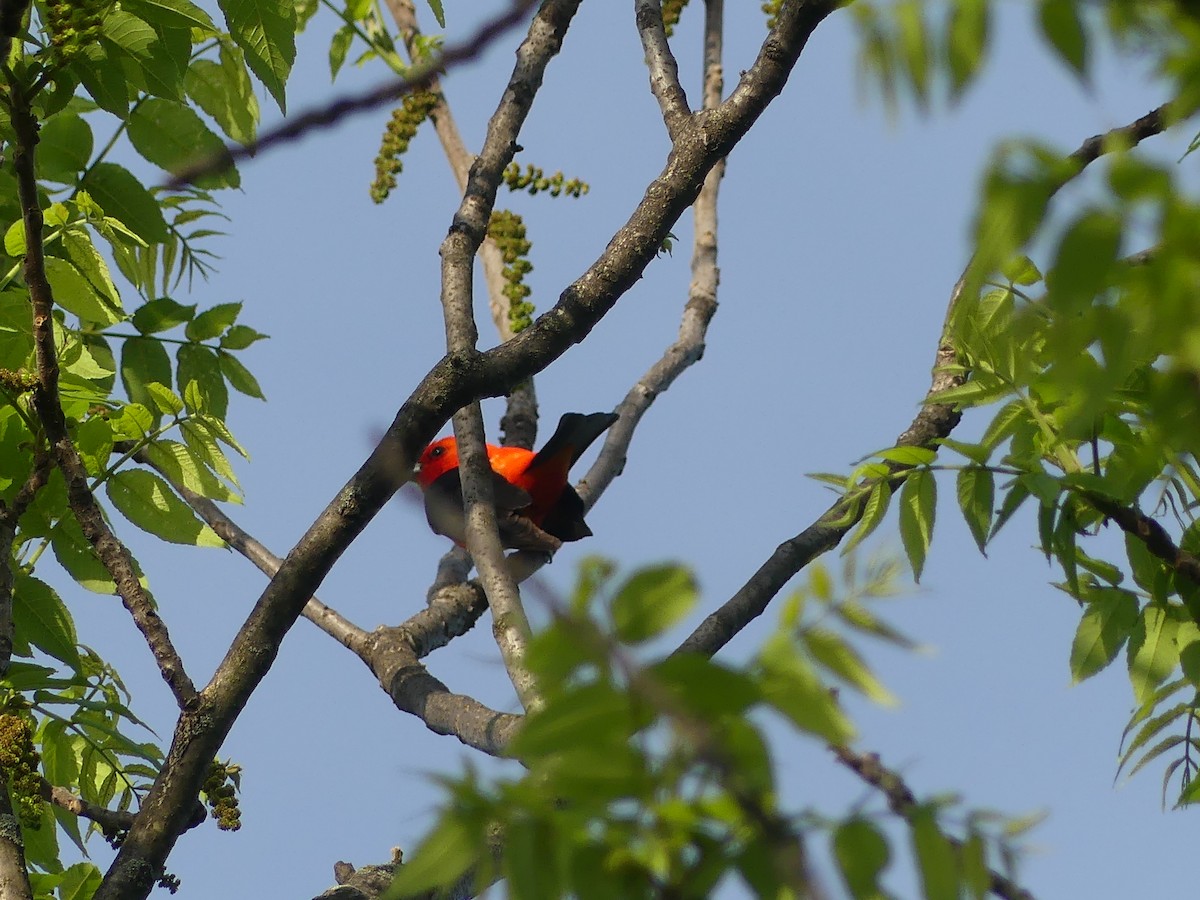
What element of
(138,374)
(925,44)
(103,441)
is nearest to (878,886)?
(925,44)

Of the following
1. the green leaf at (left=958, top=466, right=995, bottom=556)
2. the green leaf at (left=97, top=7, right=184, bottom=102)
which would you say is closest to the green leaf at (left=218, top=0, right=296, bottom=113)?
the green leaf at (left=97, top=7, right=184, bottom=102)

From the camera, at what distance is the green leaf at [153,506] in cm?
280

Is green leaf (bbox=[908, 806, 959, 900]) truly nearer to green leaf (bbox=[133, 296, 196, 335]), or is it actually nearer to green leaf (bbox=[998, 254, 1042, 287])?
green leaf (bbox=[998, 254, 1042, 287])

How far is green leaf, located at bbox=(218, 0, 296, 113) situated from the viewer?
8.63 feet

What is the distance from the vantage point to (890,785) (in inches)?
45.0

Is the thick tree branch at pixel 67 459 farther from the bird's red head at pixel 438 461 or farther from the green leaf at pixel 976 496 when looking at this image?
the bird's red head at pixel 438 461

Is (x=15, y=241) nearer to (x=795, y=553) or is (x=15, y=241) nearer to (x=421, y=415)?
(x=421, y=415)

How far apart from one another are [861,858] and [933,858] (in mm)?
70

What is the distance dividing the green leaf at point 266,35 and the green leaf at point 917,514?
160cm

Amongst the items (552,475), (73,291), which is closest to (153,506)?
(73,291)

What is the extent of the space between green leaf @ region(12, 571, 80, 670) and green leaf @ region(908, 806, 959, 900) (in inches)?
88.6

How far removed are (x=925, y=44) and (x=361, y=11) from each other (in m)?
4.53

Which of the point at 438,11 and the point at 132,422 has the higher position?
the point at 438,11

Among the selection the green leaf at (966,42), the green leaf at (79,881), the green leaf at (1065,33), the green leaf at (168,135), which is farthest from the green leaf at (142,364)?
the green leaf at (1065,33)
